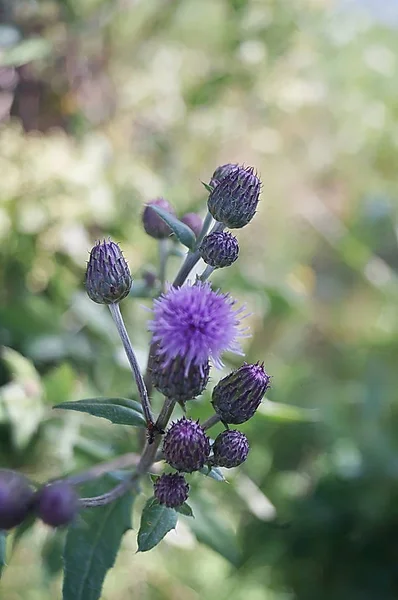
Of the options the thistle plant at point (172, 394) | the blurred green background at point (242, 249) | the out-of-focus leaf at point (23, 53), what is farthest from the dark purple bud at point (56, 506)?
the out-of-focus leaf at point (23, 53)

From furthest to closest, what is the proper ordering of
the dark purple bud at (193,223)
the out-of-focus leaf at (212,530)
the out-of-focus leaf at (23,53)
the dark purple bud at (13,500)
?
the out-of-focus leaf at (23,53) < the out-of-focus leaf at (212,530) < the dark purple bud at (193,223) < the dark purple bud at (13,500)

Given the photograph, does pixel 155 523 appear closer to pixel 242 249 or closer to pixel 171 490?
pixel 171 490

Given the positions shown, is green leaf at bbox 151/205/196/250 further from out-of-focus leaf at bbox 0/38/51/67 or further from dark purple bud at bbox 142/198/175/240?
out-of-focus leaf at bbox 0/38/51/67

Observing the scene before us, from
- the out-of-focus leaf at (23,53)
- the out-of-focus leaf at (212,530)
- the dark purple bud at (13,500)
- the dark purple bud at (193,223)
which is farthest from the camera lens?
the out-of-focus leaf at (23,53)

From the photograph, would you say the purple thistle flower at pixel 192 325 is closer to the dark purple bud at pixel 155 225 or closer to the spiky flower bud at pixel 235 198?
the spiky flower bud at pixel 235 198

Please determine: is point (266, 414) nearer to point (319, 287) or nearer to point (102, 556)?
point (102, 556)

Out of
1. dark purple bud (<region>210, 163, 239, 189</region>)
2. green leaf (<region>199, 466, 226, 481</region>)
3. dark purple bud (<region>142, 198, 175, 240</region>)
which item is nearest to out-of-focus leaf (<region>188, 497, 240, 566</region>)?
green leaf (<region>199, 466, 226, 481</region>)
